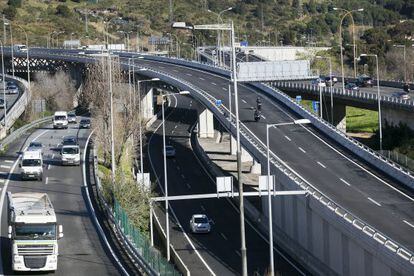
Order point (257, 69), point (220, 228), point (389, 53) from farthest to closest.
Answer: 1. point (389, 53)
2. point (257, 69)
3. point (220, 228)

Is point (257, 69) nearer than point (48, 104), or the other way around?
point (257, 69)

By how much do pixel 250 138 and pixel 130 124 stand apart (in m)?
16.9

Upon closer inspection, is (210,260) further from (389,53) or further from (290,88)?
(389,53)

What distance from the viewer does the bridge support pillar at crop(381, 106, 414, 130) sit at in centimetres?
9844

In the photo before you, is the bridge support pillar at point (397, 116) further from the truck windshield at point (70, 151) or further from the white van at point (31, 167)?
the white van at point (31, 167)

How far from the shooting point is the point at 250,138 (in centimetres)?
8094

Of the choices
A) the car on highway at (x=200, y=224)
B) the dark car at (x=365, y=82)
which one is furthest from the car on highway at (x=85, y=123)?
the car on highway at (x=200, y=224)

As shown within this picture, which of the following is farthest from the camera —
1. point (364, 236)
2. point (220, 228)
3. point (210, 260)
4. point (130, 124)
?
point (130, 124)

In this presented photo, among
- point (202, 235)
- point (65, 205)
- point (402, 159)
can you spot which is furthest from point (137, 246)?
point (402, 159)

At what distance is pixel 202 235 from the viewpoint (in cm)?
7431

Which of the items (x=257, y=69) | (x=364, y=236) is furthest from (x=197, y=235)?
(x=257, y=69)

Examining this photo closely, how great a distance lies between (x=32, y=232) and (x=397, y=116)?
60088 millimetres

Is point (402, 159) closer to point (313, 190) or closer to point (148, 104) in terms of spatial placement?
point (313, 190)

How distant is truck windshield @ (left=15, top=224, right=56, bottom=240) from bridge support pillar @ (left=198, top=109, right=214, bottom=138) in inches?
2789
